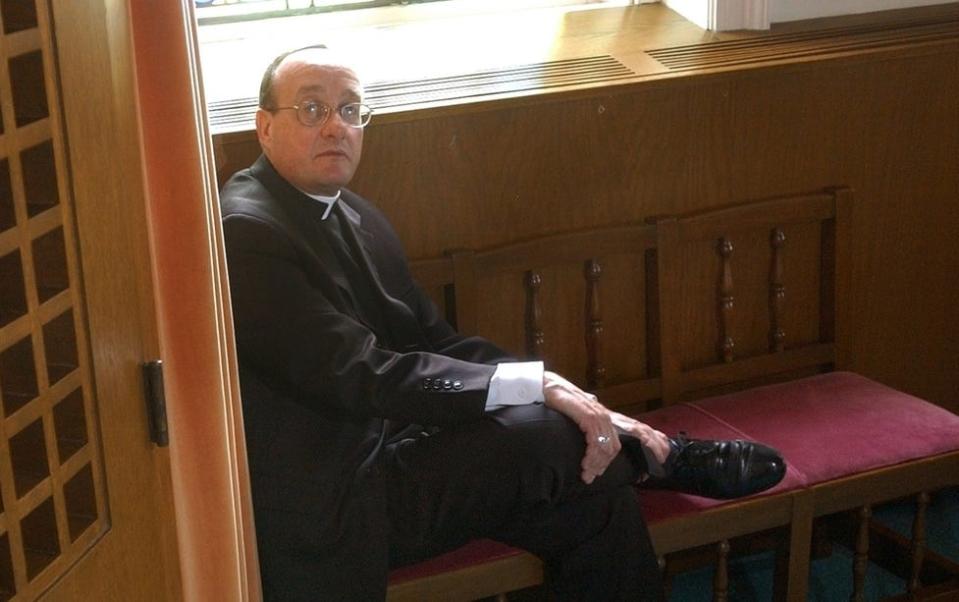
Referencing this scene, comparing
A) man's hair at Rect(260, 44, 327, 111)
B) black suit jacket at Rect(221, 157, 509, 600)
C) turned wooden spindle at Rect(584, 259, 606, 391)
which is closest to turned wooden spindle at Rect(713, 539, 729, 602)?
turned wooden spindle at Rect(584, 259, 606, 391)

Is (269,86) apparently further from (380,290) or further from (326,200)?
(380,290)

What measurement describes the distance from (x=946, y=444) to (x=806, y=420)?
320mm

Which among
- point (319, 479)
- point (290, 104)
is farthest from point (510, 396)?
point (290, 104)

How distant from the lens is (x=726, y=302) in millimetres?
3346

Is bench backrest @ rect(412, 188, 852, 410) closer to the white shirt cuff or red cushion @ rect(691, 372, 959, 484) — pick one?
red cushion @ rect(691, 372, 959, 484)

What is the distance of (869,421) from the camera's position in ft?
10.0

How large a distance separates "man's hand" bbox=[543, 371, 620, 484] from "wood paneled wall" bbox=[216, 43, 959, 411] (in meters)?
0.63

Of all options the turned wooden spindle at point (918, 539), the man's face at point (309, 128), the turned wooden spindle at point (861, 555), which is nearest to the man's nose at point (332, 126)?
the man's face at point (309, 128)

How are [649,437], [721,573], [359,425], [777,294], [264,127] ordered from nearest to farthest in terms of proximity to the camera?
1. [359,425]
2. [264,127]
3. [649,437]
4. [721,573]
5. [777,294]

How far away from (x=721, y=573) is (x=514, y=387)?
28.4 inches

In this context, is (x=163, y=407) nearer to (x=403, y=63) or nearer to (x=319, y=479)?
(x=319, y=479)

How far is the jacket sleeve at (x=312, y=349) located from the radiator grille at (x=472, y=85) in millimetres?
453

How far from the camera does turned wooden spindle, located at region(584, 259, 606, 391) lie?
10.4ft

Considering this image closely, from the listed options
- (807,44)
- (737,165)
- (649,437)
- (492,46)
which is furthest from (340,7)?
(649,437)
